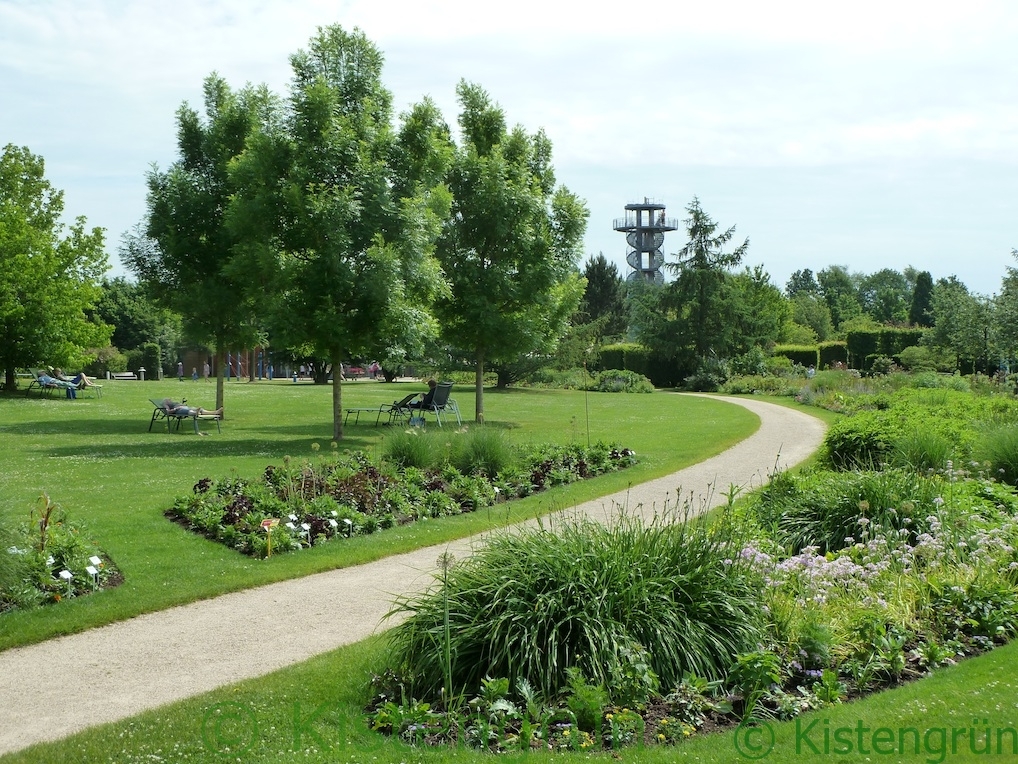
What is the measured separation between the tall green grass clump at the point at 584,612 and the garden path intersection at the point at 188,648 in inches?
18.8

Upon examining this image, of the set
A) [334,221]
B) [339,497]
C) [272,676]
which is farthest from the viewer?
[334,221]

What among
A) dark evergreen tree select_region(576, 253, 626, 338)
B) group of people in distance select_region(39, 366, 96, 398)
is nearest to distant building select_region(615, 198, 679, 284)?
dark evergreen tree select_region(576, 253, 626, 338)

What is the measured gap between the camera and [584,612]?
197 inches

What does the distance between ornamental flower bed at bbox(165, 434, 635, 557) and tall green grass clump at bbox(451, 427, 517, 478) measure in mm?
51

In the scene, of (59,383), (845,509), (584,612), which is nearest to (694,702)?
(584,612)

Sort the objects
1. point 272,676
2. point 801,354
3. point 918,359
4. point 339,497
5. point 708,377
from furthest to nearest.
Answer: point 801,354 → point 708,377 → point 918,359 → point 339,497 → point 272,676

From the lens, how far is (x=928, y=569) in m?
6.46

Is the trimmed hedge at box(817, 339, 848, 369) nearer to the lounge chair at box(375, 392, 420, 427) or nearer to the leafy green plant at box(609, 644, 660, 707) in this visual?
the lounge chair at box(375, 392, 420, 427)

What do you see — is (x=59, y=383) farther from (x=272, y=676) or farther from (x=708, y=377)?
(x=272, y=676)

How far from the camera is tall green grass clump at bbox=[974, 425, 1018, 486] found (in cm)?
1041

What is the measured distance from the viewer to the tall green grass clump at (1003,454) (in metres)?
10.4

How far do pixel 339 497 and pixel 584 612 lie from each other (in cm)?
582

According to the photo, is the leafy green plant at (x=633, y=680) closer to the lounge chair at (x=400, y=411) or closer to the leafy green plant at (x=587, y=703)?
the leafy green plant at (x=587, y=703)

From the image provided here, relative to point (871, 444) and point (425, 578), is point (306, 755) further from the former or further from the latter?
point (871, 444)
